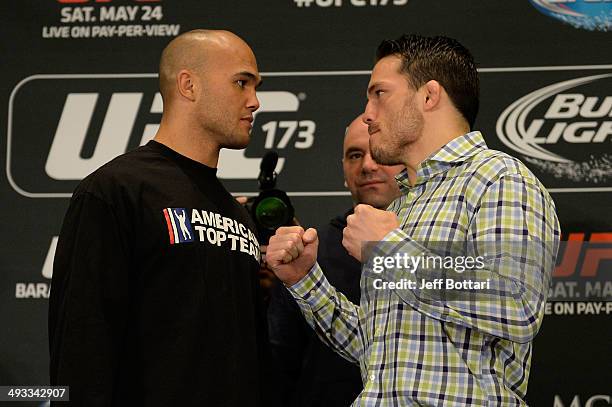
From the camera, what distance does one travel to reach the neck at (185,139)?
2068mm

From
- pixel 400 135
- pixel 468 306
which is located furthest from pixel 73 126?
pixel 468 306

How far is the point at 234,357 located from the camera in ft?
6.20

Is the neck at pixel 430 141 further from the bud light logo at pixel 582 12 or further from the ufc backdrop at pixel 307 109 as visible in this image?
the bud light logo at pixel 582 12

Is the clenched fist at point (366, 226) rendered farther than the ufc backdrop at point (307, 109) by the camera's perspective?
No

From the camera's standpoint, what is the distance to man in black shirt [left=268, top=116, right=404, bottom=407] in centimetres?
244

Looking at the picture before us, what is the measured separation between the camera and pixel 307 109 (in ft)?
10.0

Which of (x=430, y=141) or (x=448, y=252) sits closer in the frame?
(x=448, y=252)

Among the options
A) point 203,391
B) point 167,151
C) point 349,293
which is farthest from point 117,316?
point 349,293

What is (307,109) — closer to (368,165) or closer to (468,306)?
(368,165)

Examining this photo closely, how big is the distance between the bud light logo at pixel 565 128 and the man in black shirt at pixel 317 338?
533 mm

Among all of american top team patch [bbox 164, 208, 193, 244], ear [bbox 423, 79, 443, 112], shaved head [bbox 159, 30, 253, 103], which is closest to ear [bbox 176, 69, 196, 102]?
shaved head [bbox 159, 30, 253, 103]

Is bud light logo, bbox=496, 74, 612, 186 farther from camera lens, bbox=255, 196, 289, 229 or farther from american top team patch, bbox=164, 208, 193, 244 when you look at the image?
american top team patch, bbox=164, 208, 193, 244

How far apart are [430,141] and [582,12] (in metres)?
1.40

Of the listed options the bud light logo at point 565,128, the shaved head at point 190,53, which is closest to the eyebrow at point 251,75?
the shaved head at point 190,53
